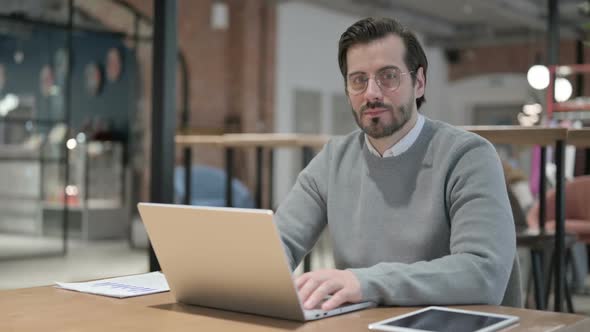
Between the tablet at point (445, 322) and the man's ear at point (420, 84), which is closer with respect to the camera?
the tablet at point (445, 322)

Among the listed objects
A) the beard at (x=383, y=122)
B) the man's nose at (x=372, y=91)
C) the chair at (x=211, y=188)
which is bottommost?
the chair at (x=211, y=188)

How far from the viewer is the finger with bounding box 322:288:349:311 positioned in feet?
4.12

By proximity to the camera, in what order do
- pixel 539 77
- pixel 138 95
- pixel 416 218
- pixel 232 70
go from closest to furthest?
1. pixel 416 218
2. pixel 539 77
3. pixel 138 95
4. pixel 232 70

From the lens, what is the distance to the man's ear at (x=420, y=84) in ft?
5.78

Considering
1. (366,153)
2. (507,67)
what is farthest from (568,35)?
(366,153)

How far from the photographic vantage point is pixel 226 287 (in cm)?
129

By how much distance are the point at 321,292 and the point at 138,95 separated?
26.3 feet

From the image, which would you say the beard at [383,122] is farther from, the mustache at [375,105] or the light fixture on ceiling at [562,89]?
the light fixture on ceiling at [562,89]

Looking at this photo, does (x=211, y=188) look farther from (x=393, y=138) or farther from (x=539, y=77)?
(x=393, y=138)

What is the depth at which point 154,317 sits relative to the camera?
1.25 m

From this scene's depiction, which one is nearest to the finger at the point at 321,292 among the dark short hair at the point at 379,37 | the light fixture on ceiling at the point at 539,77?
the dark short hair at the point at 379,37

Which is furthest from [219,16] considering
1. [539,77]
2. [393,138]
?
[393,138]

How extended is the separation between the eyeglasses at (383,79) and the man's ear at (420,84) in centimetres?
9

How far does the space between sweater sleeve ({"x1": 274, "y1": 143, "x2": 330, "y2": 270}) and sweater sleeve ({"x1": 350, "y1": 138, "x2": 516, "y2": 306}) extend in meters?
0.31
